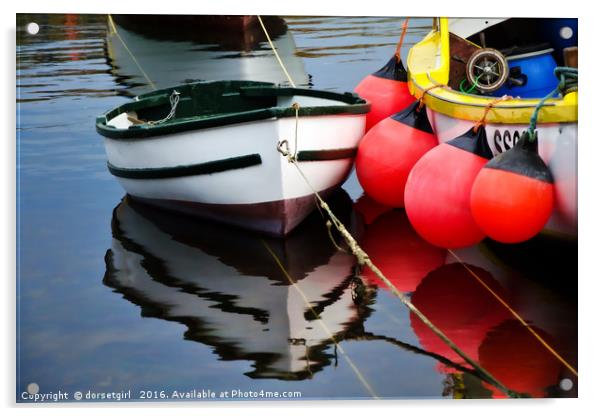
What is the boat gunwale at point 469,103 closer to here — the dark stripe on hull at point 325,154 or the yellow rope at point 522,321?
the dark stripe on hull at point 325,154

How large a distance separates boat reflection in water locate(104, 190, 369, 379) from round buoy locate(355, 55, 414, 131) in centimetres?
71

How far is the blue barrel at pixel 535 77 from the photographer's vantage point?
799cm

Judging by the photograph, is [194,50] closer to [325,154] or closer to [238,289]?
[325,154]

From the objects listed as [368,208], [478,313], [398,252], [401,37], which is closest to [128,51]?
[401,37]

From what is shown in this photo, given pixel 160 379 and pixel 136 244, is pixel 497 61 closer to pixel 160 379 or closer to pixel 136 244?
pixel 136 244

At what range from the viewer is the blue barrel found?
26.2 feet

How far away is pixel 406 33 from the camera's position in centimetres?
761

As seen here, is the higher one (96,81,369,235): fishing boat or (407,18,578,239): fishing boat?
(407,18,578,239): fishing boat

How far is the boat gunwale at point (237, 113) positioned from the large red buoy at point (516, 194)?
1.48 metres

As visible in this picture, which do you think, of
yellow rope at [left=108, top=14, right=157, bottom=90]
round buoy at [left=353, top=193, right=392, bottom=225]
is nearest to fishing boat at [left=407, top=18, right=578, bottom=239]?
round buoy at [left=353, top=193, right=392, bottom=225]

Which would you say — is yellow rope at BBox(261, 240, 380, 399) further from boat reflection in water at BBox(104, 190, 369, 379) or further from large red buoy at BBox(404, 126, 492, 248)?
large red buoy at BBox(404, 126, 492, 248)

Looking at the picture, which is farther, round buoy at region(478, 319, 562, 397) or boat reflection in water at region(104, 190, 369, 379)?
boat reflection in water at region(104, 190, 369, 379)

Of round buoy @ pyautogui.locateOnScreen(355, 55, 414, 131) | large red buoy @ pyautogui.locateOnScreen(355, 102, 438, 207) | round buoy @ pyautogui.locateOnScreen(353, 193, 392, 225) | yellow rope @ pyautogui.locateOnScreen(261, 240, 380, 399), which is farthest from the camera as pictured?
round buoy @ pyautogui.locateOnScreen(355, 55, 414, 131)

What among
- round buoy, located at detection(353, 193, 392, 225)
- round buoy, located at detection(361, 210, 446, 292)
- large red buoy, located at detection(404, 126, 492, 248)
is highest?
large red buoy, located at detection(404, 126, 492, 248)
